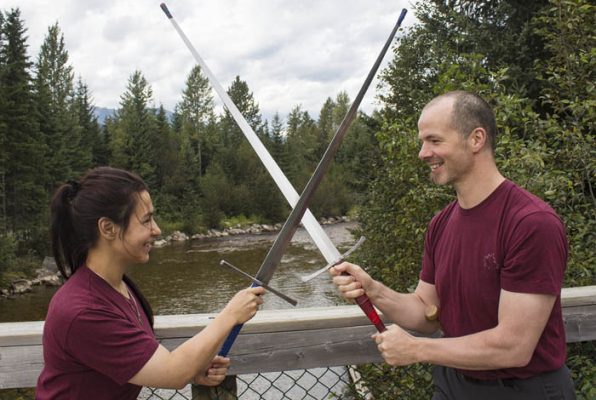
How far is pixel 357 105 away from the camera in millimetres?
1778

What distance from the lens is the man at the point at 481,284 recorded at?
1.66 m

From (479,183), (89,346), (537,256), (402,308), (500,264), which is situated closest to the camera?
(89,346)

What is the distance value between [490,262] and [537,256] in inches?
6.4

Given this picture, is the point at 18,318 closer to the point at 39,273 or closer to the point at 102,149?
the point at 39,273

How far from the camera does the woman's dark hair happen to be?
1.72 metres

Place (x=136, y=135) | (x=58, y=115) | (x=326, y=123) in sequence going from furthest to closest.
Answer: (x=326, y=123) → (x=136, y=135) → (x=58, y=115)

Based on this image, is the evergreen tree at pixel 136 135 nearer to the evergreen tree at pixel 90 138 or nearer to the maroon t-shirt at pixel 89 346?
the evergreen tree at pixel 90 138

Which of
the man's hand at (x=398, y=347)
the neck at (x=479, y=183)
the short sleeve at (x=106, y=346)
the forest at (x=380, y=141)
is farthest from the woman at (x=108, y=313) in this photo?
the forest at (x=380, y=141)

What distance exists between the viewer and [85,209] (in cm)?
172

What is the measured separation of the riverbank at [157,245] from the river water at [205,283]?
58 cm

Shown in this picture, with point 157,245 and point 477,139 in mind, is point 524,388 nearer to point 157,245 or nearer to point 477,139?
point 477,139

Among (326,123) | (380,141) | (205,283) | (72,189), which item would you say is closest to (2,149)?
(205,283)

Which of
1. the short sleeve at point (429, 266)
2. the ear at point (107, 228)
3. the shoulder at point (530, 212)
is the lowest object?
the short sleeve at point (429, 266)

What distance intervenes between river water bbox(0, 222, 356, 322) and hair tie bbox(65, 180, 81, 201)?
9.56 metres
